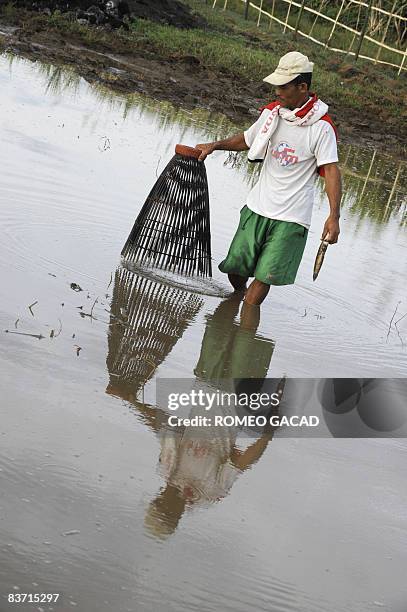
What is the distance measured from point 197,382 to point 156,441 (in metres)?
0.87

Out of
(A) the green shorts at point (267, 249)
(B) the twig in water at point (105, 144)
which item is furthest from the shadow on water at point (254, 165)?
(A) the green shorts at point (267, 249)

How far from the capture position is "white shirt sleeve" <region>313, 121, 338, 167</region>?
563 centimetres

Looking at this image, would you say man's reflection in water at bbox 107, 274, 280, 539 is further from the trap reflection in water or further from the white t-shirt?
the white t-shirt

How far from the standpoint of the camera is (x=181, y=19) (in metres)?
25.0

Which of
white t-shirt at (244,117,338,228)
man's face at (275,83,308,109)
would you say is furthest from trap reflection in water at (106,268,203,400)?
man's face at (275,83,308,109)

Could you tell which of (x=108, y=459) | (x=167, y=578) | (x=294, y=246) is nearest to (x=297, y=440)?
(x=108, y=459)

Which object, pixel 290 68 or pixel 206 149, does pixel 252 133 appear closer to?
pixel 206 149

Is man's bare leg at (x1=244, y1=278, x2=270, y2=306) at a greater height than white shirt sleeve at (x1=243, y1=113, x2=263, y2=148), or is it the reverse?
white shirt sleeve at (x1=243, y1=113, x2=263, y2=148)

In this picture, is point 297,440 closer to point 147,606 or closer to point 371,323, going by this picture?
point 147,606

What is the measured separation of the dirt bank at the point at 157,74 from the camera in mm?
15859

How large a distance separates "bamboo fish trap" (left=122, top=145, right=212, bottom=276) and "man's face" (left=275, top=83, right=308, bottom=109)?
3.24 ft

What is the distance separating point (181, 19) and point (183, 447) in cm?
2225

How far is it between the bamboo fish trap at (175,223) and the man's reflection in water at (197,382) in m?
0.41

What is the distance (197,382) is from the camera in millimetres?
4672
